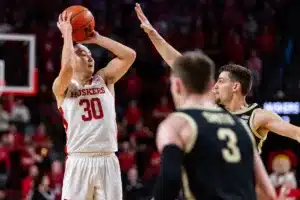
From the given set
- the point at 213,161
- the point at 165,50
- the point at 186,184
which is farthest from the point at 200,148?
the point at 165,50

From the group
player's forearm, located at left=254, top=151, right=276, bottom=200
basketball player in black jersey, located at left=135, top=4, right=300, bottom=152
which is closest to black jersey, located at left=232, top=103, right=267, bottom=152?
basketball player in black jersey, located at left=135, top=4, right=300, bottom=152

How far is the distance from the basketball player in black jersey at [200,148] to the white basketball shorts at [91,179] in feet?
9.43

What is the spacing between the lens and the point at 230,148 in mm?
3781

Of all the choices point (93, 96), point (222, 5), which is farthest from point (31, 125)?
point (93, 96)

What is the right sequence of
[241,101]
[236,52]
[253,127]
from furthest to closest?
[236,52] → [241,101] → [253,127]

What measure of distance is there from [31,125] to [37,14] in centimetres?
337

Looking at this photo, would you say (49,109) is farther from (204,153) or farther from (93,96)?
(204,153)

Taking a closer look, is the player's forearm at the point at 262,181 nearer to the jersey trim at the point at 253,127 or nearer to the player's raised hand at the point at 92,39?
the jersey trim at the point at 253,127

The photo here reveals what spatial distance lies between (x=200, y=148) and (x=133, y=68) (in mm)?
12546

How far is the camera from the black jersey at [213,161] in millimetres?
3746

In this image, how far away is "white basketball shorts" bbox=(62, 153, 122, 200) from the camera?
6.60m

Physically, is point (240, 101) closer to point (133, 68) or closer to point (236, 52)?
point (133, 68)

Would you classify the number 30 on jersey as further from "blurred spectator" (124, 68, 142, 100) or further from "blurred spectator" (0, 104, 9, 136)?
"blurred spectator" (124, 68, 142, 100)

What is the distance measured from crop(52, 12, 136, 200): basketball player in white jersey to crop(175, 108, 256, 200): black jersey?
9.47 feet
